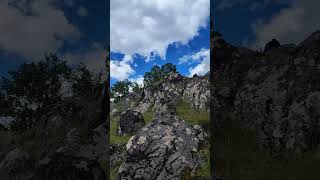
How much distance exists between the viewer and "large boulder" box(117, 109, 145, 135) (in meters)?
22.2

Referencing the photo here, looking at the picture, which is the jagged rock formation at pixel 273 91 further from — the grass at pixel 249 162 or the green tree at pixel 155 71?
the green tree at pixel 155 71

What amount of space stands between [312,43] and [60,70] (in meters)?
6.26

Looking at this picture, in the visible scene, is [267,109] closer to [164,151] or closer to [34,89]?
[164,151]

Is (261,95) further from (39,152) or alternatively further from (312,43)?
(39,152)

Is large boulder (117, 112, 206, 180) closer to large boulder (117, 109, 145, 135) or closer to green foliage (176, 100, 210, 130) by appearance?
green foliage (176, 100, 210, 130)

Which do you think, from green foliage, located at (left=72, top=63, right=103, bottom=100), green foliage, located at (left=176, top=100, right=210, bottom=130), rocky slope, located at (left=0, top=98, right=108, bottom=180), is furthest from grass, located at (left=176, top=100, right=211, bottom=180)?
green foliage, located at (left=72, top=63, right=103, bottom=100)

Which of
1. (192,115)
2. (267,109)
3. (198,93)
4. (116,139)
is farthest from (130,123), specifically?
(267,109)

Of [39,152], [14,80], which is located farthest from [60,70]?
[39,152]

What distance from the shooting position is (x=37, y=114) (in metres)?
10.2

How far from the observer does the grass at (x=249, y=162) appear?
8.24 meters

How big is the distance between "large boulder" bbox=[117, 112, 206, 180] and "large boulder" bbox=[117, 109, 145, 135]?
23.2ft

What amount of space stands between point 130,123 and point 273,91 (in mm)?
13650

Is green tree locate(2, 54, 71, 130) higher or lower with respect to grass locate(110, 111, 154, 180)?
higher

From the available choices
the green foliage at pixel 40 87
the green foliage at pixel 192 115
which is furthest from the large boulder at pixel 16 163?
the green foliage at pixel 192 115
